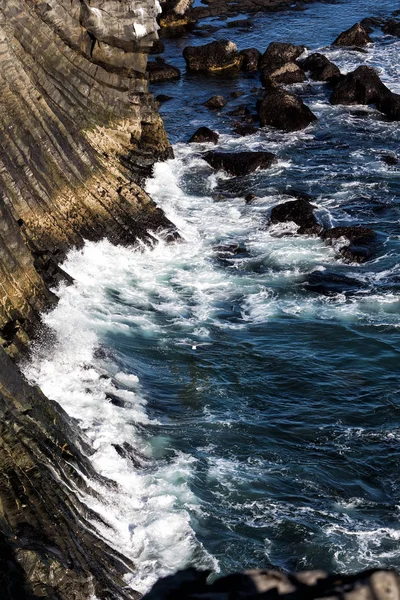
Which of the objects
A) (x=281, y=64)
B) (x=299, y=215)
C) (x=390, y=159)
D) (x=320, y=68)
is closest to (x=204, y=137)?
(x=390, y=159)

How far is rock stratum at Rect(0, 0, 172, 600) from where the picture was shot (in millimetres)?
15125

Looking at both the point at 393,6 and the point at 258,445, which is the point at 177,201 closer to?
the point at 258,445

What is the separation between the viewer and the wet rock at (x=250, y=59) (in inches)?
1962

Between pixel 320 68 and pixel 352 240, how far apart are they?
21166 mm

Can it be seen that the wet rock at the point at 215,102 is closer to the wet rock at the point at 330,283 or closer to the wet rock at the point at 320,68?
the wet rock at the point at 320,68

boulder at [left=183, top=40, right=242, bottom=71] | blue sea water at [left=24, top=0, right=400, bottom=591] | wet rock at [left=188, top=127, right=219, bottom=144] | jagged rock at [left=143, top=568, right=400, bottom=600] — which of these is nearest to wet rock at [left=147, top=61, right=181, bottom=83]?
boulder at [left=183, top=40, right=242, bottom=71]

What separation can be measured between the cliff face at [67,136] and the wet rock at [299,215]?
14.4 feet

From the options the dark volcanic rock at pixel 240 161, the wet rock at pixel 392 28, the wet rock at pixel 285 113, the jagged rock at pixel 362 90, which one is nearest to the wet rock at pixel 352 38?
the wet rock at pixel 392 28

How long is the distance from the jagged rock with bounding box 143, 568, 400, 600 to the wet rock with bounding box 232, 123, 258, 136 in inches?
1415

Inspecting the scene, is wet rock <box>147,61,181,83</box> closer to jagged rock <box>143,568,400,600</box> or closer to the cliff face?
the cliff face

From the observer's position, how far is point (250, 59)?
4991cm

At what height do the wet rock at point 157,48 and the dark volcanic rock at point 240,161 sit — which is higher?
the wet rock at point 157,48

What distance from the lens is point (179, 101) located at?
45.6 metres

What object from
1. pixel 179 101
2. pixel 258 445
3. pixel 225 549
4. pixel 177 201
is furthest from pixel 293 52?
pixel 225 549
